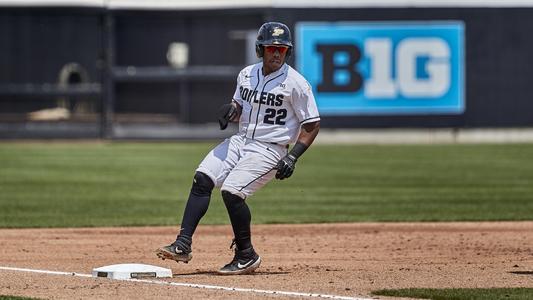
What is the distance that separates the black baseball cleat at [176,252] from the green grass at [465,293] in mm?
1658

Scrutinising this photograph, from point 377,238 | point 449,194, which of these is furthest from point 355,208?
point 377,238

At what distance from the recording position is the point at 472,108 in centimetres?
3078

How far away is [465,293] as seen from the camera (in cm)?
806

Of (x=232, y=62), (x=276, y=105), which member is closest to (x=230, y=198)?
(x=276, y=105)

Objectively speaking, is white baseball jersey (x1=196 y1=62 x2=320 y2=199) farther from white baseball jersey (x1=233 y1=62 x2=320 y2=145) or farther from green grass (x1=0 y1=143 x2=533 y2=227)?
green grass (x1=0 y1=143 x2=533 y2=227)

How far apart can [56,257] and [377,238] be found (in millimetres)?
3601

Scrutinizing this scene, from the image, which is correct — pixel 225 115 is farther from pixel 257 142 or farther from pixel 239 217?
pixel 239 217

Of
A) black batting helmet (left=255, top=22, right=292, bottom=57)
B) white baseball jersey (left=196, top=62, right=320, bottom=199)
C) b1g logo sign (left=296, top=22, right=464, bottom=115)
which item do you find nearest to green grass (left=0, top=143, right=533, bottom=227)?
b1g logo sign (left=296, top=22, right=464, bottom=115)

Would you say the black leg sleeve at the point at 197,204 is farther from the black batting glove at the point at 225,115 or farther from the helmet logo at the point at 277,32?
the helmet logo at the point at 277,32

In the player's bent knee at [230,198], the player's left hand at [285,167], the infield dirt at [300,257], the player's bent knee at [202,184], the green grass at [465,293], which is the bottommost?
the infield dirt at [300,257]

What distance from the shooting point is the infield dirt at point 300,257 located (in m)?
8.35

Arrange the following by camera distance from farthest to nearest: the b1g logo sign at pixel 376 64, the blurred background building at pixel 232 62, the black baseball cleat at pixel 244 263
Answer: the blurred background building at pixel 232 62 < the b1g logo sign at pixel 376 64 < the black baseball cleat at pixel 244 263

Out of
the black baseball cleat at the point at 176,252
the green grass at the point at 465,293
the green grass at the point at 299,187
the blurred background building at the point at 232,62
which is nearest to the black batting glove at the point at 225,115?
the black baseball cleat at the point at 176,252

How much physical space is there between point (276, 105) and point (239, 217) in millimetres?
901
